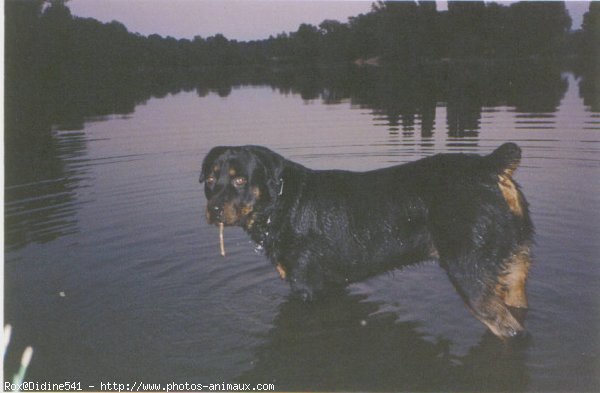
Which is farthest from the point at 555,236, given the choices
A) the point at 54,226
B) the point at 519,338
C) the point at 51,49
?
the point at 51,49

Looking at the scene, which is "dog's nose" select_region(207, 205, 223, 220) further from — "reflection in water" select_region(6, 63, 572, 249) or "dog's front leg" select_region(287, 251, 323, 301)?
"reflection in water" select_region(6, 63, 572, 249)

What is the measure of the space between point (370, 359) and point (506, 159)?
7.84 feet

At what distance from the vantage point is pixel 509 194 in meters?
5.30

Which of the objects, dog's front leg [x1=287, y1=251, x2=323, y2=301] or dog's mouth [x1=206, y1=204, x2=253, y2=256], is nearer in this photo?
dog's mouth [x1=206, y1=204, x2=253, y2=256]

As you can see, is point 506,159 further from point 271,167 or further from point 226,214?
point 226,214

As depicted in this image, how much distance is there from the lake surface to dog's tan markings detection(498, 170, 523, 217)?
135 cm

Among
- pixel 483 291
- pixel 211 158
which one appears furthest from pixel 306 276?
pixel 483 291

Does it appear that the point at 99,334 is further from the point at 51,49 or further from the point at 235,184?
the point at 51,49

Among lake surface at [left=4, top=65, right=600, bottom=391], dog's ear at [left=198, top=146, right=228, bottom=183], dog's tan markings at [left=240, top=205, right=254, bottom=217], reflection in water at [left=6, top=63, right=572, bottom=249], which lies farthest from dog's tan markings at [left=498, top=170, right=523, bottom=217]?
reflection in water at [left=6, top=63, right=572, bottom=249]

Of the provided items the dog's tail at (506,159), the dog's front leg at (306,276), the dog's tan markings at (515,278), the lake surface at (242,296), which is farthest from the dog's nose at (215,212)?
the dog's tan markings at (515,278)

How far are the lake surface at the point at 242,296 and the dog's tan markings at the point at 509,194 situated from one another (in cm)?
135

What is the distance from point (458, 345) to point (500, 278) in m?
0.97

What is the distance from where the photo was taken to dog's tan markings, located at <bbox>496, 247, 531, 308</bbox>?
5316 millimetres

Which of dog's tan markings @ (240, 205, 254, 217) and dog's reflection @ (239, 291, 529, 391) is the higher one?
dog's tan markings @ (240, 205, 254, 217)
